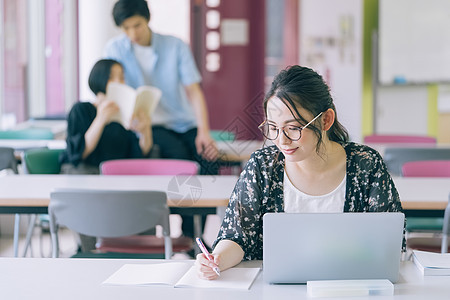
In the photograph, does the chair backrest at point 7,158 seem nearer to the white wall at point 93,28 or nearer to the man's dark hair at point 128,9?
the man's dark hair at point 128,9

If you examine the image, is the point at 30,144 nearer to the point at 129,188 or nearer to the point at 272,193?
the point at 129,188

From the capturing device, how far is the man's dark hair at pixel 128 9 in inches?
166

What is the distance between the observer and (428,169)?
3.75 metres

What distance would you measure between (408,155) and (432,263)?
246 centimetres

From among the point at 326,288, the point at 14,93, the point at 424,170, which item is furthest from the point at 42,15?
the point at 326,288

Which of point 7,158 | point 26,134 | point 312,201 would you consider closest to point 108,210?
point 312,201

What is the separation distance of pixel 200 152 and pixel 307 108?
253 cm

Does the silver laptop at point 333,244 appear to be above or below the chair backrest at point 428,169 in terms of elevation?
above

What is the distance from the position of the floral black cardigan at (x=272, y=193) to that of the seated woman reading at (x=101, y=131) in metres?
2.07

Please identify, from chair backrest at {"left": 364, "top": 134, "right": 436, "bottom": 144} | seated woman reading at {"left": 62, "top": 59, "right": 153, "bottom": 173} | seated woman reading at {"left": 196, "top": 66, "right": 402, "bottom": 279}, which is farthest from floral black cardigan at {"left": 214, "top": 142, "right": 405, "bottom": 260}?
chair backrest at {"left": 364, "top": 134, "right": 436, "bottom": 144}

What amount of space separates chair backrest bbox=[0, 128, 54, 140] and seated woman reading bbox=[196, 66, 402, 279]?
3.43 metres

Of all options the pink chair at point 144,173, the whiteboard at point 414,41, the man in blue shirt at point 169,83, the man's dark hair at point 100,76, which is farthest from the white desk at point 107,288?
the whiteboard at point 414,41

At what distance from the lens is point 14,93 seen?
6062 millimetres

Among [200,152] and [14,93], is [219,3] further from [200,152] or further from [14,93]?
[200,152]
